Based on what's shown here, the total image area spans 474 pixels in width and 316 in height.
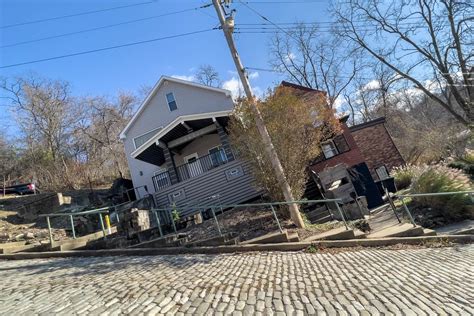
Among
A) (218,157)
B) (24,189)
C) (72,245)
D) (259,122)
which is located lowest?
(72,245)

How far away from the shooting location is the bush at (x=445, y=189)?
9609 millimetres

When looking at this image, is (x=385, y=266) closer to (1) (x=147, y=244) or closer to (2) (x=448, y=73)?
(1) (x=147, y=244)

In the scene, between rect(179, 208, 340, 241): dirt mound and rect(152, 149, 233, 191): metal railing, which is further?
rect(152, 149, 233, 191): metal railing

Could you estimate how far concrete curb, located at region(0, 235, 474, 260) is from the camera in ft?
25.6

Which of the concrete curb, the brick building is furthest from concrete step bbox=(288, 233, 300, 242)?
the brick building

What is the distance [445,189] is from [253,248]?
22.2 ft

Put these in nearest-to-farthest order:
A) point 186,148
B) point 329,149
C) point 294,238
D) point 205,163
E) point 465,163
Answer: point 294,238
point 465,163
point 205,163
point 329,149
point 186,148

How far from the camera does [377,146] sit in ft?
72.5

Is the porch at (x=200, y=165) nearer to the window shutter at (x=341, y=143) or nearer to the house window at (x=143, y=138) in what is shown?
the house window at (x=143, y=138)

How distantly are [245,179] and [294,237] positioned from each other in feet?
24.0

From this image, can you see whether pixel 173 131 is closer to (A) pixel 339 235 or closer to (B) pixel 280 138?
(B) pixel 280 138

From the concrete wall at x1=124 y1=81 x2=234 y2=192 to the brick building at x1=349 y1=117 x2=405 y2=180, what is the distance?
10401mm

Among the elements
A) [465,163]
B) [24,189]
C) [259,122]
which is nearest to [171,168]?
[259,122]

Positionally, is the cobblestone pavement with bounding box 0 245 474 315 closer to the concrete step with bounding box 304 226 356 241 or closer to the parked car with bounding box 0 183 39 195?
the concrete step with bounding box 304 226 356 241
